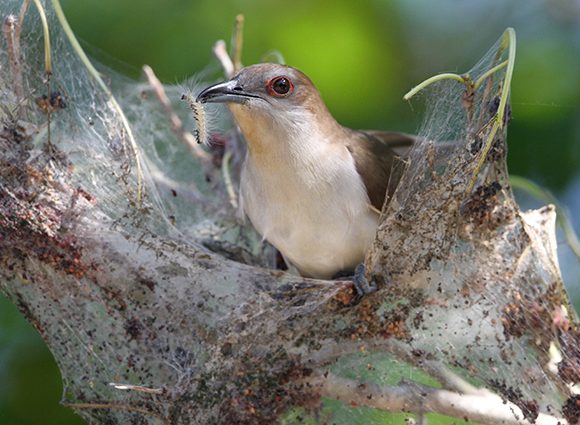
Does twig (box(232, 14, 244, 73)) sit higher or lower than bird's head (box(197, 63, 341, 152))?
higher

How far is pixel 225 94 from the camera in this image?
13.6ft

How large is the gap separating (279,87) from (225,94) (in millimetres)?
328

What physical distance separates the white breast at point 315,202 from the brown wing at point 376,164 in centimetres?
8

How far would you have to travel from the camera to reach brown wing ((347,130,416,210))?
430 centimetres

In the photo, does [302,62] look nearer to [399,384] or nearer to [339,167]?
[339,167]

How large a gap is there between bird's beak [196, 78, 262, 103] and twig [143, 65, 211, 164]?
1088 millimetres

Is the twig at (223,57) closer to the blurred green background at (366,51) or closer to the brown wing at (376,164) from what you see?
the blurred green background at (366,51)

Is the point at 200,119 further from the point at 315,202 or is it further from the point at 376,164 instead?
the point at 376,164

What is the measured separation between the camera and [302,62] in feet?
18.1

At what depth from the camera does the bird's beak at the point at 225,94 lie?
410 centimetres

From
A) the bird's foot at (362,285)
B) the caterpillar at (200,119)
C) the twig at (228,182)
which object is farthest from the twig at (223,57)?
the bird's foot at (362,285)

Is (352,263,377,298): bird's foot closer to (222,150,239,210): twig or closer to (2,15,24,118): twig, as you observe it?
(222,150,239,210): twig

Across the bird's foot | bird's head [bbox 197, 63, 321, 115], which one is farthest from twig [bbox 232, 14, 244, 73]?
the bird's foot

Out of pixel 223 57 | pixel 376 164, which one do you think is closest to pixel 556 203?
pixel 376 164
